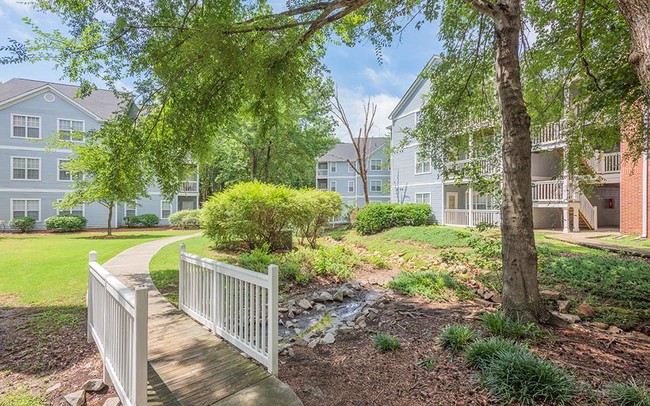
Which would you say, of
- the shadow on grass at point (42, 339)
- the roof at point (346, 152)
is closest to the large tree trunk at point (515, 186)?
the shadow on grass at point (42, 339)

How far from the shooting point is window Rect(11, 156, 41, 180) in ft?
64.9

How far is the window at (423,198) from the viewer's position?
19.9 meters

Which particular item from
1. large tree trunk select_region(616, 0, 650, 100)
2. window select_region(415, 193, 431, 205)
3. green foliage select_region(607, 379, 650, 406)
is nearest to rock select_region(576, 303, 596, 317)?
green foliage select_region(607, 379, 650, 406)

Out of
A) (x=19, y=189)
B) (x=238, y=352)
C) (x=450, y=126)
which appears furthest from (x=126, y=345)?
(x=19, y=189)

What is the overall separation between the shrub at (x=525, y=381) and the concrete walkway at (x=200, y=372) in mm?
1682

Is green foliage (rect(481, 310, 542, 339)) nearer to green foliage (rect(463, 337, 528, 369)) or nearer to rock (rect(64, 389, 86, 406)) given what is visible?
green foliage (rect(463, 337, 528, 369))

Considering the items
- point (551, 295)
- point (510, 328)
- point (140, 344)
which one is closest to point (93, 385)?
point (140, 344)

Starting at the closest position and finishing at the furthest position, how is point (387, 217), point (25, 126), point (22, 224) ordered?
point (387, 217), point (22, 224), point (25, 126)

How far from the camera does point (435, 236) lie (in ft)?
38.6

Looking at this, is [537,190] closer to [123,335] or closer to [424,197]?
[424,197]

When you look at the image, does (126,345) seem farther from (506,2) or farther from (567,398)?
(506,2)

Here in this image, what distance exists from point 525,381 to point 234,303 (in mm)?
3134

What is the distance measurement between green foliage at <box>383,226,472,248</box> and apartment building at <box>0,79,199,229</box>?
14.0 m

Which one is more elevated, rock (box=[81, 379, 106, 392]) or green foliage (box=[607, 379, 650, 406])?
green foliage (box=[607, 379, 650, 406])
